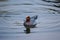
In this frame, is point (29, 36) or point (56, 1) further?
point (56, 1)

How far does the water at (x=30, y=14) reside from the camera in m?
1.37

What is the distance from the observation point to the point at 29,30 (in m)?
1.38

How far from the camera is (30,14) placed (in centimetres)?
142

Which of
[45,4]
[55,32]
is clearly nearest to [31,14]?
[45,4]

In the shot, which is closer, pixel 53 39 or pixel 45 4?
pixel 53 39

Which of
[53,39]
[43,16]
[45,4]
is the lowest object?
[53,39]

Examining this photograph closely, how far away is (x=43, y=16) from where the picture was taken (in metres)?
1.42

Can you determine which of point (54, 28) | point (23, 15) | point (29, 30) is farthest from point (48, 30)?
point (23, 15)

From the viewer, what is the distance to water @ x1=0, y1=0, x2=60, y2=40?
1.37 m

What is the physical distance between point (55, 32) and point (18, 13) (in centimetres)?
42

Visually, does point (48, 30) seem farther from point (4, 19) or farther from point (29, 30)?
point (4, 19)

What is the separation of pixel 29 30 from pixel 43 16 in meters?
0.20

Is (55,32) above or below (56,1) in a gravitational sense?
below

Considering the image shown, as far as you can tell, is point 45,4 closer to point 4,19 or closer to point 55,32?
point 55,32
